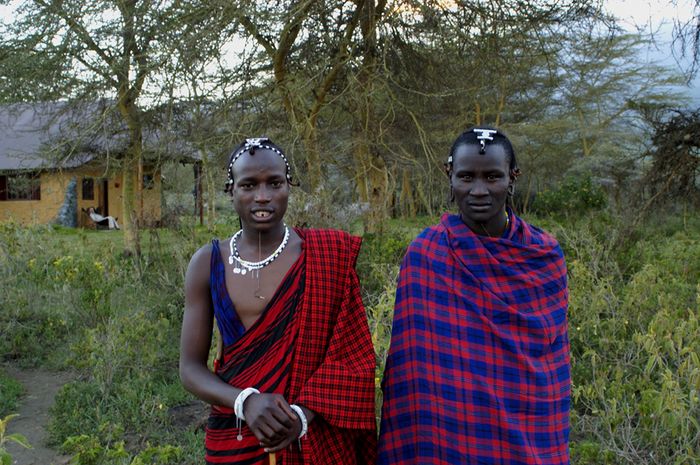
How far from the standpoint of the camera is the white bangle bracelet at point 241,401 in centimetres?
169

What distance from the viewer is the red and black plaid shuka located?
1.79m

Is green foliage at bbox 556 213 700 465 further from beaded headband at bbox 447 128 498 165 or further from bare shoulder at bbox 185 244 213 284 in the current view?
bare shoulder at bbox 185 244 213 284

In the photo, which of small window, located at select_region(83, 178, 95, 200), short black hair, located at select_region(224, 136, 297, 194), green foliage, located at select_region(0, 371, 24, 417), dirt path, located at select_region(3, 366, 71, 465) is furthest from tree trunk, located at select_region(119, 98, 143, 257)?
small window, located at select_region(83, 178, 95, 200)

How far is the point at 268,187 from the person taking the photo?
1894mm

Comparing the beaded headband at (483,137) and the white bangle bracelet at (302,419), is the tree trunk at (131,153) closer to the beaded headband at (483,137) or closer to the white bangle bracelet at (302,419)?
the beaded headband at (483,137)

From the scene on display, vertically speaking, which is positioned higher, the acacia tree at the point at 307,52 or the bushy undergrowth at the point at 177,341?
the acacia tree at the point at 307,52

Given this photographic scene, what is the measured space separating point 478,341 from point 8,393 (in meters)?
3.79

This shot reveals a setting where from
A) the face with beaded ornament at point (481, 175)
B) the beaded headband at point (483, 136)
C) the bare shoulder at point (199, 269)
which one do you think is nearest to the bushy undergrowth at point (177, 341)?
the bare shoulder at point (199, 269)

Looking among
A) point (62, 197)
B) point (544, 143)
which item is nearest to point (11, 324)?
point (62, 197)

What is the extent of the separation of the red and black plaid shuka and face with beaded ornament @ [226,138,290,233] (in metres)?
A: 0.14

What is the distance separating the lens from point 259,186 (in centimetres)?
189

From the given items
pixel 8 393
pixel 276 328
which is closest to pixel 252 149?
pixel 276 328

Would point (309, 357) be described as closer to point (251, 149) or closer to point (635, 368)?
point (251, 149)

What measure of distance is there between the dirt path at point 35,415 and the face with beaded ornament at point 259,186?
2.35 metres
